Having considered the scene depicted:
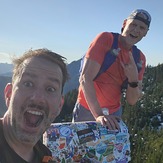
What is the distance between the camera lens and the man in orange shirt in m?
4.61

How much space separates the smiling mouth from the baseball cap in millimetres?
2862

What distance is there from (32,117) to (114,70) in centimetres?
255

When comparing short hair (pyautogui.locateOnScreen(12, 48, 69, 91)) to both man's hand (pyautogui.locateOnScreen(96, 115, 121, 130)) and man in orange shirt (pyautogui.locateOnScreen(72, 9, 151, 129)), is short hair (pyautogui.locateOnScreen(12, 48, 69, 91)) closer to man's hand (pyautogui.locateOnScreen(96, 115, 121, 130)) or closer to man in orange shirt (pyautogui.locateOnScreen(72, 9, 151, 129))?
man's hand (pyautogui.locateOnScreen(96, 115, 121, 130))

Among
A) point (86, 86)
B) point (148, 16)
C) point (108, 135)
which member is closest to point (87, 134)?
point (108, 135)

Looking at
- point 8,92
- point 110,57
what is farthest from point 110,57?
point 8,92

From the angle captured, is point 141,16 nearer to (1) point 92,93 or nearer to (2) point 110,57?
(2) point 110,57

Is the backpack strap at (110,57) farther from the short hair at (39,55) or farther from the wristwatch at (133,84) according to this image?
the short hair at (39,55)

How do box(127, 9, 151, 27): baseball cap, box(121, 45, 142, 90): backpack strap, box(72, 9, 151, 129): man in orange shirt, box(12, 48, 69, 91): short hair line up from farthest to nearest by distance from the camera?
1. box(121, 45, 142, 90): backpack strap
2. box(127, 9, 151, 27): baseball cap
3. box(72, 9, 151, 129): man in orange shirt
4. box(12, 48, 69, 91): short hair

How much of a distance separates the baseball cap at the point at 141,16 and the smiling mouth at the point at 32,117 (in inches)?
113

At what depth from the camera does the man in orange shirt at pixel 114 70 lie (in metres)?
4.61

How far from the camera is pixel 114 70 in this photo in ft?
16.0

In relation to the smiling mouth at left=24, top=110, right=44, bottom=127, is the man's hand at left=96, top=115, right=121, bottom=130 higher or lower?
lower

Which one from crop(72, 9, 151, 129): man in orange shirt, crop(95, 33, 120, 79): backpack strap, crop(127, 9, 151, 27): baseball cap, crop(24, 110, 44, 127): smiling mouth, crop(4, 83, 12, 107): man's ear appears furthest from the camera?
crop(127, 9, 151, 27): baseball cap

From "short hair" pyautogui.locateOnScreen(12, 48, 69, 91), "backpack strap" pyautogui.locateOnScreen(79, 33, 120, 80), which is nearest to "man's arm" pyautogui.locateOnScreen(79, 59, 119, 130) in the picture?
"backpack strap" pyautogui.locateOnScreen(79, 33, 120, 80)
